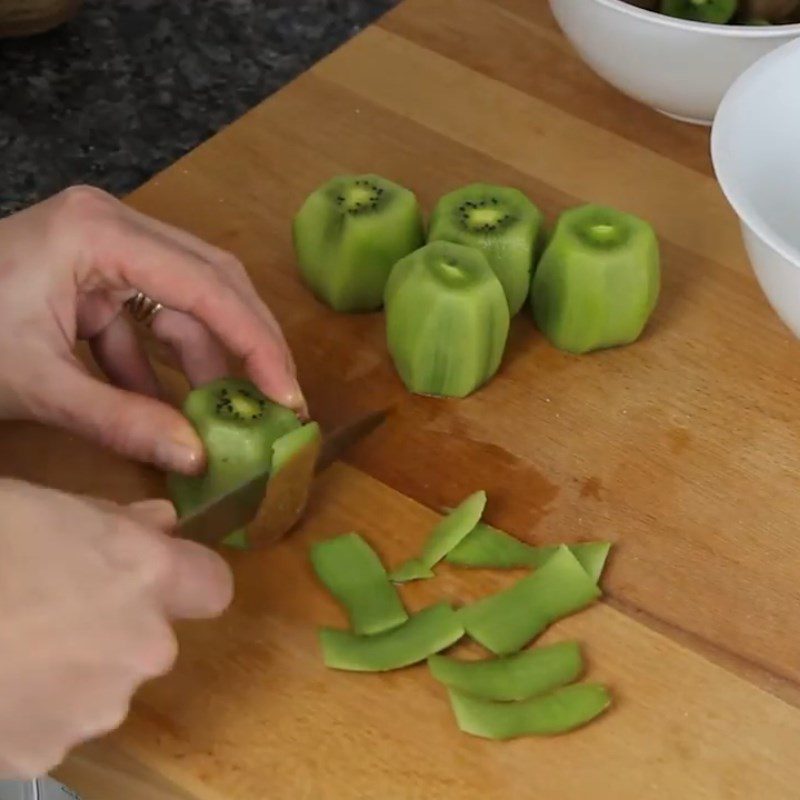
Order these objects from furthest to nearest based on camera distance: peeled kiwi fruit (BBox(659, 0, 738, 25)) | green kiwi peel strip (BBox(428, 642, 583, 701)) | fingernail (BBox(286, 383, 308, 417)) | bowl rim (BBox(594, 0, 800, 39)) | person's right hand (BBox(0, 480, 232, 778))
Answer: peeled kiwi fruit (BBox(659, 0, 738, 25)) → bowl rim (BBox(594, 0, 800, 39)) → fingernail (BBox(286, 383, 308, 417)) → green kiwi peel strip (BBox(428, 642, 583, 701)) → person's right hand (BBox(0, 480, 232, 778))

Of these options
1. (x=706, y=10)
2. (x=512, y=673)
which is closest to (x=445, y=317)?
(x=512, y=673)

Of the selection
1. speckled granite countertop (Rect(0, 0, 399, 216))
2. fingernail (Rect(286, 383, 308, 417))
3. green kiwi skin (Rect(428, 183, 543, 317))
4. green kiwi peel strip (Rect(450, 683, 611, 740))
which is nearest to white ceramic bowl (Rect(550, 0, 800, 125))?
green kiwi skin (Rect(428, 183, 543, 317))

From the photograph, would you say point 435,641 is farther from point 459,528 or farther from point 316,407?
point 316,407

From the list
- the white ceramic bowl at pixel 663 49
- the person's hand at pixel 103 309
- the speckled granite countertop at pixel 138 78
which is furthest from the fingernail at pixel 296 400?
the speckled granite countertop at pixel 138 78

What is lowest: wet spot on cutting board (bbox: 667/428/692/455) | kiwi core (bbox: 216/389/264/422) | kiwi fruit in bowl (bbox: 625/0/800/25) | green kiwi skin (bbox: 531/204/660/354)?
wet spot on cutting board (bbox: 667/428/692/455)

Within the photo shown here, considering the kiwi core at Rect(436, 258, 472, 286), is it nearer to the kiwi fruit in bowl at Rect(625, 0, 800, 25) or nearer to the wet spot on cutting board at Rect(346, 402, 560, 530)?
the wet spot on cutting board at Rect(346, 402, 560, 530)

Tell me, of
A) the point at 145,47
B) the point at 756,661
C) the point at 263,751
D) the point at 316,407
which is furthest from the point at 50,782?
the point at 145,47

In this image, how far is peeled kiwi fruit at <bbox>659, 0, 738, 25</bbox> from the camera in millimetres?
1186

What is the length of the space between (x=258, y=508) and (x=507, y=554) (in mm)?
164

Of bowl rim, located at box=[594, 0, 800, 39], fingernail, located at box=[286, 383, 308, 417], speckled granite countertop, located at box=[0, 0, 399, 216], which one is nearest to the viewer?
fingernail, located at box=[286, 383, 308, 417]

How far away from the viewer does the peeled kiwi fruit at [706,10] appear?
1186 millimetres

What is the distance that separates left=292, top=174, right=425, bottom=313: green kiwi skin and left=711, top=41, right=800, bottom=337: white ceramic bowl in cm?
23

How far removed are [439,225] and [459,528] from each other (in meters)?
0.25

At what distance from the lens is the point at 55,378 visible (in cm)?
89
